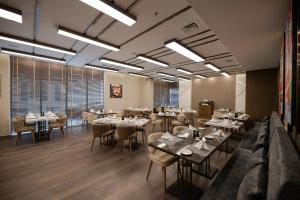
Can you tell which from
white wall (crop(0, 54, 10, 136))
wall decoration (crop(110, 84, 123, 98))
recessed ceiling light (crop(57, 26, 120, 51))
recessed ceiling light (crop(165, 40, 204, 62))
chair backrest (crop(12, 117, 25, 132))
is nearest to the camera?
recessed ceiling light (crop(57, 26, 120, 51))

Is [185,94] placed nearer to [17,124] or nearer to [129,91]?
[129,91]

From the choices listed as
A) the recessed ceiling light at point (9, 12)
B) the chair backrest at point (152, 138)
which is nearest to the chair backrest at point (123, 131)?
the chair backrest at point (152, 138)

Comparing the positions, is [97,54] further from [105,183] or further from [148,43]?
[105,183]

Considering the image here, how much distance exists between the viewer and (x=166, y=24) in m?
2.79

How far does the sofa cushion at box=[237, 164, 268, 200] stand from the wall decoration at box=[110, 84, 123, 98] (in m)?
8.58

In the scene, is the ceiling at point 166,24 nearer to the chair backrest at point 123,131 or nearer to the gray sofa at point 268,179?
the gray sofa at point 268,179

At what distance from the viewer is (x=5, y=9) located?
227 cm

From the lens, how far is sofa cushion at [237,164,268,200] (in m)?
1.06

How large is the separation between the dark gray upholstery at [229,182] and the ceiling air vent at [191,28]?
109 inches

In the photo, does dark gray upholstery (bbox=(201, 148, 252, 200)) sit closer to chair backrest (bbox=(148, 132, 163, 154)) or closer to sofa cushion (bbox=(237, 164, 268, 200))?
sofa cushion (bbox=(237, 164, 268, 200))

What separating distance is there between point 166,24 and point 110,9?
1180 mm

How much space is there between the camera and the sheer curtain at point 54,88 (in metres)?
5.82

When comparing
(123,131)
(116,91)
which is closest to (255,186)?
(123,131)

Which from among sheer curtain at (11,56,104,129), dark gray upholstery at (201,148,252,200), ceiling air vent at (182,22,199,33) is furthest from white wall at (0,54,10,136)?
dark gray upholstery at (201,148,252,200)
